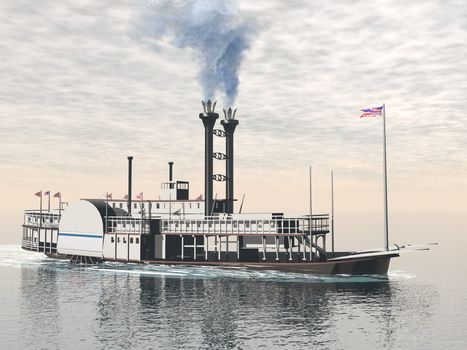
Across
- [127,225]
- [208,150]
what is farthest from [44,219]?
[208,150]

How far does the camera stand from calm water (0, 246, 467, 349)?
4284 cm

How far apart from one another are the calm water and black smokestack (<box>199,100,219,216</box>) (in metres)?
10.7

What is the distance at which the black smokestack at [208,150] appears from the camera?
85625mm

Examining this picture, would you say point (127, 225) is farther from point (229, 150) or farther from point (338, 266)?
point (338, 266)

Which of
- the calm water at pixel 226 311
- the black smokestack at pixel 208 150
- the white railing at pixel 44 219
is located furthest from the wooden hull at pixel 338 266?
the white railing at pixel 44 219

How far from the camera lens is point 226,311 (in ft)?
172

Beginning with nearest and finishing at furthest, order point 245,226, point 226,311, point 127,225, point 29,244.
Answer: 1. point 226,311
2. point 245,226
3. point 127,225
4. point 29,244

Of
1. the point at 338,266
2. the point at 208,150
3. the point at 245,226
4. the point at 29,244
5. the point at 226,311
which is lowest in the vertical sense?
the point at 226,311

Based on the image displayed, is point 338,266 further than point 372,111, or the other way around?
point 338,266

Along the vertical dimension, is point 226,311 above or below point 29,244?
below

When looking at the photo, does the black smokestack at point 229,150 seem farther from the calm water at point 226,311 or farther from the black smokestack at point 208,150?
the calm water at point 226,311

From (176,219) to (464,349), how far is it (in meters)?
49.2

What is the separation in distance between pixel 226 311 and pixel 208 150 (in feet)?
124

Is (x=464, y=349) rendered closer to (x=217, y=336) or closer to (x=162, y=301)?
(x=217, y=336)
